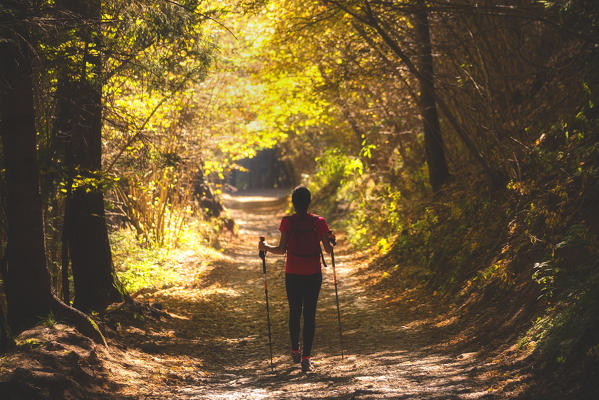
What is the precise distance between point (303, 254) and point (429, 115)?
252 inches

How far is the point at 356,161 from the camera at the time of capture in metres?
11.9

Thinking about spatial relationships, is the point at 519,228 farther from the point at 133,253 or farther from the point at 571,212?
the point at 133,253

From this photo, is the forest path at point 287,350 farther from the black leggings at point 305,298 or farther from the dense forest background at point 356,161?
the dense forest background at point 356,161

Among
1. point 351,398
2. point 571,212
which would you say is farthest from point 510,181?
point 351,398

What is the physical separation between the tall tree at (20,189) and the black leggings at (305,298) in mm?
2649

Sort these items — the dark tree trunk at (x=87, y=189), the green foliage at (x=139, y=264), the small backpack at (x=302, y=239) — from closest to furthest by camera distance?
the small backpack at (x=302, y=239) < the dark tree trunk at (x=87, y=189) < the green foliage at (x=139, y=264)

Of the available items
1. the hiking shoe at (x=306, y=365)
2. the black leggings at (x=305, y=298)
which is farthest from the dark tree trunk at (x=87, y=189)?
the hiking shoe at (x=306, y=365)

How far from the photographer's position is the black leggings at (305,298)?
563cm

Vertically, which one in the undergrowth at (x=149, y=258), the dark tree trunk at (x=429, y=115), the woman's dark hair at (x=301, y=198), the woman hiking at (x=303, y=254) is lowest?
the undergrowth at (x=149, y=258)

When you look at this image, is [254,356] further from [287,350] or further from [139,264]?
[139,264]

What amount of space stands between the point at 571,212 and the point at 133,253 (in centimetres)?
868

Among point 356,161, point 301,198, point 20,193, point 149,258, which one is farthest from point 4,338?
point 356,161

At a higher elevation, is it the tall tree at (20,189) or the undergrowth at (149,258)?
the tall tree at (20,189)

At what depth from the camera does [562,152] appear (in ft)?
22.7
